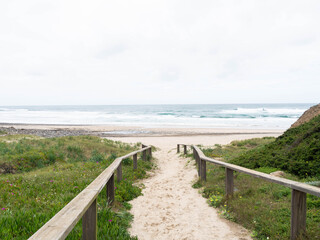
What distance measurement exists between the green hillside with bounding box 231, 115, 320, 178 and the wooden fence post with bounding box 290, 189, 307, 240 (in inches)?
114

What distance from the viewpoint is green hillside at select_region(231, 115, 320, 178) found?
5.82 m

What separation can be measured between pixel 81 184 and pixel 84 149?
8738 millimetres

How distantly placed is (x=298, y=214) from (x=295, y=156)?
412cm

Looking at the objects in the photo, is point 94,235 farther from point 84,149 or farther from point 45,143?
point 45,143

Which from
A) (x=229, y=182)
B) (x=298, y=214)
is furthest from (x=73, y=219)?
(x=229, y=182)

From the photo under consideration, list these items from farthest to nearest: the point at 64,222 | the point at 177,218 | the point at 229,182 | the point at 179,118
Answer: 1. the point at 179,118
2. the point at 229,182
3. the point at 177,218
4. the point at 64,222

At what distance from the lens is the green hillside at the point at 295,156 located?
19.1 ft

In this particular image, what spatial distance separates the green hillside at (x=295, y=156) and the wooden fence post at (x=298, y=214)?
2.90m

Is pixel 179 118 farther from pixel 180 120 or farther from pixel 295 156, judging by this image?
pixel 295 156

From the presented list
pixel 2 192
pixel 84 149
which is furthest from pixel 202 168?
pixel 84 149

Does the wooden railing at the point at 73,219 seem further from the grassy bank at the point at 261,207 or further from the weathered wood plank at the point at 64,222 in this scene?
the grassy bank at the point at 261,207

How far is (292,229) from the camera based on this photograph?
3092 mm

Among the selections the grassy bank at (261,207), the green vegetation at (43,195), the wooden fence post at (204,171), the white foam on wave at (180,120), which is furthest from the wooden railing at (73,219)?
the white foam on wave at (180,120)

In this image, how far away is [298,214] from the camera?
303cm
